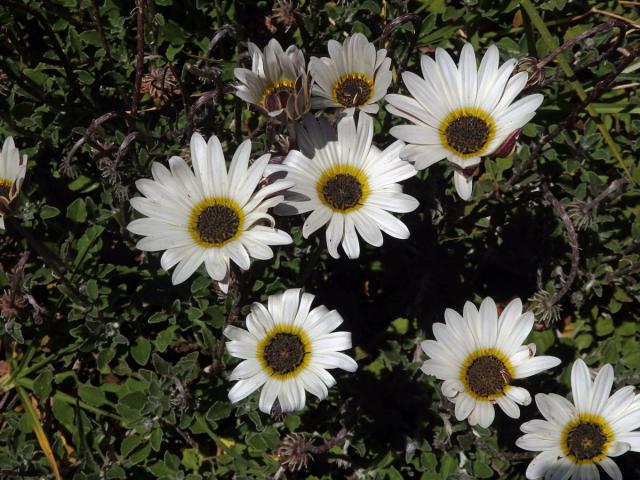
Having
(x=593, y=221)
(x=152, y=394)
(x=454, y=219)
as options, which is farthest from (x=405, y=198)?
(x=152, y=394)

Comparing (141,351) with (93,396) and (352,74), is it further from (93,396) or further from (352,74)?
(352,74)

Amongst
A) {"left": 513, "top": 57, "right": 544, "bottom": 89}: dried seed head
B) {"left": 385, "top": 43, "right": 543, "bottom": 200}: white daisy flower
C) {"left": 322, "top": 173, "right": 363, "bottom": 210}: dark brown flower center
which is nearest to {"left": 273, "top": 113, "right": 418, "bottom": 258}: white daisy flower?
{"left": 322, "top": 173, "right": 363, "bottom": 210}: dark brown flower center

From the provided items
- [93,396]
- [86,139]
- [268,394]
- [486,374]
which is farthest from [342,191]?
[93,396]

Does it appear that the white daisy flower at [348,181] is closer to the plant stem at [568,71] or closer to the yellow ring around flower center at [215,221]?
the yellow ring around flower center at [215,221]

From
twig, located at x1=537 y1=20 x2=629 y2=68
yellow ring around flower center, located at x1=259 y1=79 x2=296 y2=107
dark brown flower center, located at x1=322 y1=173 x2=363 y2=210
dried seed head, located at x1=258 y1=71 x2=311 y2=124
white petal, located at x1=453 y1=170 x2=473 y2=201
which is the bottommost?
white petal, located at x1=453 y1=170 x2=473 y2=201

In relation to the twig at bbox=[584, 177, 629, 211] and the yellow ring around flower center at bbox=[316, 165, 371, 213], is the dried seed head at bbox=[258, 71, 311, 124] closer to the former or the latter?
the yellow ring around flower center at bbox=[316, 165, 371, 213]

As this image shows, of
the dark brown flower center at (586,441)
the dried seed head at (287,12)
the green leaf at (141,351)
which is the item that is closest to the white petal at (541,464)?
the dark brown flower center at (586,441)
